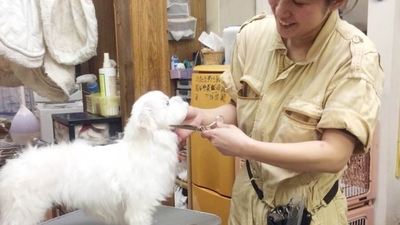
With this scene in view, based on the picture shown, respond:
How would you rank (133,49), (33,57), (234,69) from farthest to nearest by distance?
(133,49) < (33,57) < (234,69)

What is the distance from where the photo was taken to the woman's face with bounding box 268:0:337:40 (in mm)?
957

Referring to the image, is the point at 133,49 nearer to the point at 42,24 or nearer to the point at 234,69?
the point at 42,24

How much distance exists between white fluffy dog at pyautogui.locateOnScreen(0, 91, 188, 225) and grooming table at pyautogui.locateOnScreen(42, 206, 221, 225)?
0.62 ft

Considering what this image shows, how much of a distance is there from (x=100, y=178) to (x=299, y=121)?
547 mm

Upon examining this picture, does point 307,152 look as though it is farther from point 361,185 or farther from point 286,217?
point 361,185

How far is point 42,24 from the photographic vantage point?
1453mm

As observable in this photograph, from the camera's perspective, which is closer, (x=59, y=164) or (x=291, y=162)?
(x=291, y=162)

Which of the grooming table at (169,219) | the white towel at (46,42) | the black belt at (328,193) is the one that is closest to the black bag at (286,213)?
the black belt at (328,193)

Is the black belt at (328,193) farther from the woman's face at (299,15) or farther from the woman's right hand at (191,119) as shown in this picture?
the woman's face at (299,15)

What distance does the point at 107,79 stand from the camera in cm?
183

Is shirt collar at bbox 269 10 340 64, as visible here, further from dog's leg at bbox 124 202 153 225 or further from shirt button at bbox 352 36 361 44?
dog's leg at bbox 124 202 153 225

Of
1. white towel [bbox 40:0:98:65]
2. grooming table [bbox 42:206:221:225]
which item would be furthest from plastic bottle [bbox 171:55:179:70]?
grooming table [bbox 42:206:221:225]

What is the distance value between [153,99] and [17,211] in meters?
0.49

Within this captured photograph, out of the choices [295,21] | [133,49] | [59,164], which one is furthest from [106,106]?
[295,21]
